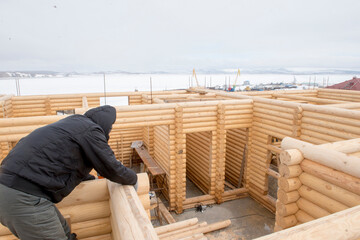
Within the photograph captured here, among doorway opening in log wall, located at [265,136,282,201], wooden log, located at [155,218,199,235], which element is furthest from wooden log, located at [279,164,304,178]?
doorway opening in log wall, located at [265,136,282,201]

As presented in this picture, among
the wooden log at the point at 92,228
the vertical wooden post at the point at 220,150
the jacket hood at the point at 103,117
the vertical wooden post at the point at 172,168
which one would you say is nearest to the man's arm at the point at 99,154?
the jacket hood at the point at 103,117

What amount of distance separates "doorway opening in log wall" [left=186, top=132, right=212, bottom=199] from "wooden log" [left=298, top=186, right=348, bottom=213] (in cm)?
594

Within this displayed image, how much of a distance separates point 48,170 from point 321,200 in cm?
390

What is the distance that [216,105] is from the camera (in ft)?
31.7

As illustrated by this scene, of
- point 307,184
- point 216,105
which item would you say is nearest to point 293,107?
point 216,105

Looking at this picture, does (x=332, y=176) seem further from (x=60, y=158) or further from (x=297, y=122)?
(x=297, y=122)

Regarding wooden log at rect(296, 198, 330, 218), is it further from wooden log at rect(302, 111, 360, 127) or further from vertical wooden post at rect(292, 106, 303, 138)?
vertical wooden post at rect(292, 106, 303, 138)

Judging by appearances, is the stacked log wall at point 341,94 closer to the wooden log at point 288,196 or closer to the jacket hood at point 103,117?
the wooden log at point 288,196

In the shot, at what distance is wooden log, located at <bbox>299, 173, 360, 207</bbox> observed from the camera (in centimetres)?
337

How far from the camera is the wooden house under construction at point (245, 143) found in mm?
3885

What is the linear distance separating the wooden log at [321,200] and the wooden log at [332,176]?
317 millimetres

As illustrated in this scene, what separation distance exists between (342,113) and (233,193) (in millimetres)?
5424

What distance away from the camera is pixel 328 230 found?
2.02 metres

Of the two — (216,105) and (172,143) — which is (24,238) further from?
(216,105)
